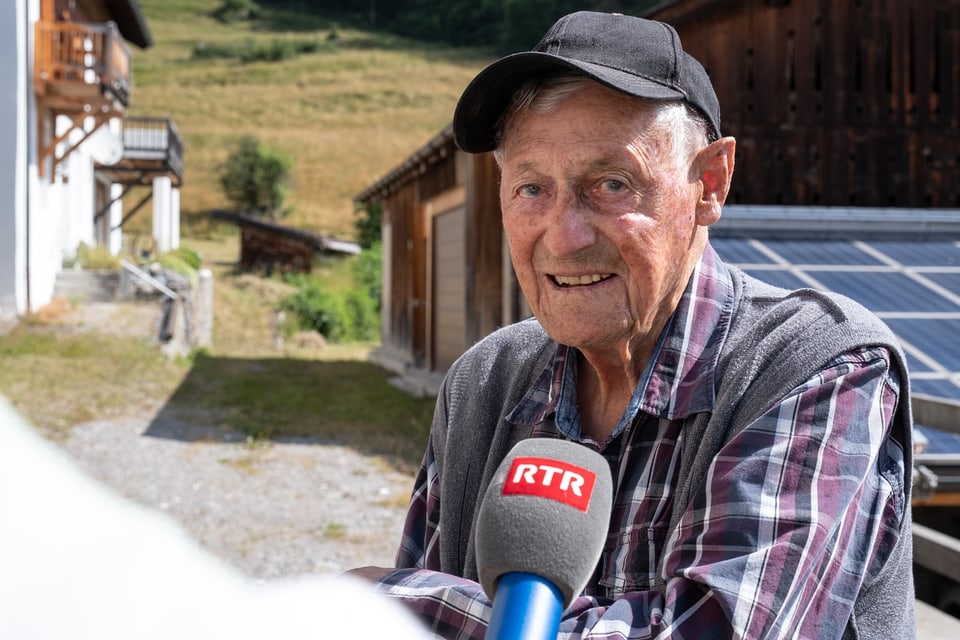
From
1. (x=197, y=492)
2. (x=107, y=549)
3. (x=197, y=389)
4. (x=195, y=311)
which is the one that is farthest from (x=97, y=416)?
A: (x=107, y=549)

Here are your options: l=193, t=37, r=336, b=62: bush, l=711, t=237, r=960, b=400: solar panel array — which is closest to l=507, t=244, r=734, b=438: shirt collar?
l=711, t=237, r=960, b=400: solar panel array

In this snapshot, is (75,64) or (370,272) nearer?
(75,64)

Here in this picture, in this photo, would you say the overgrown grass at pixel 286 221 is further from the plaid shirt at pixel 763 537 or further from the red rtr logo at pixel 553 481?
the red rtr logo at pixel 553 481

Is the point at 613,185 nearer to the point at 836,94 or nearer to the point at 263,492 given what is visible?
the point at 263,492

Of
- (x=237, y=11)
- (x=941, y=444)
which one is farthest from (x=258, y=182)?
(x=237, y=11)

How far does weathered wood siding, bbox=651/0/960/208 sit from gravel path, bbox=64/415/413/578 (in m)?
5.11

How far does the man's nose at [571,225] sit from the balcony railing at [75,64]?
18.3 m

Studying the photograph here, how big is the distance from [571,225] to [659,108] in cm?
24

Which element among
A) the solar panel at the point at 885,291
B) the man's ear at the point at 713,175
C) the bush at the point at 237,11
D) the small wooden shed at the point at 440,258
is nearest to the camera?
the man's ear at the point at 713,175

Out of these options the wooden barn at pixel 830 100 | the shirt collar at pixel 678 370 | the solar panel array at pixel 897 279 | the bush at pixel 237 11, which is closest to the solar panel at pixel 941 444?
the solar panel array at pixel 897 279

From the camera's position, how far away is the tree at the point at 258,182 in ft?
170

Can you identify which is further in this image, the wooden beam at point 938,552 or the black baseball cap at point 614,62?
the wooden beam at point 938,552

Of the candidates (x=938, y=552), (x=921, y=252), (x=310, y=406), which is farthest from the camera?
(x=310, y=406)

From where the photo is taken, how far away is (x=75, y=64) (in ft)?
60.4
